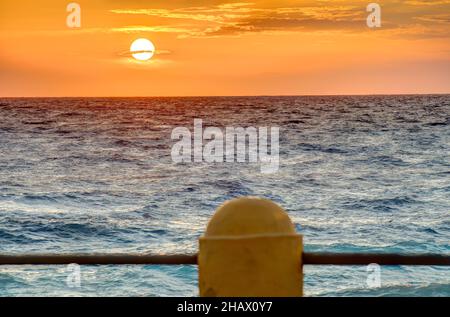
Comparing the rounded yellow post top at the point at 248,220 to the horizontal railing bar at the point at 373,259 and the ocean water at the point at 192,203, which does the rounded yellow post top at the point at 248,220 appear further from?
the ocean water at the point at 192,203

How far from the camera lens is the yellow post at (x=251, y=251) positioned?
3064 millimetres

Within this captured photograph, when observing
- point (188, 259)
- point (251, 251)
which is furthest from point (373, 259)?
point (188, 259)

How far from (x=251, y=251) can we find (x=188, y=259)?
12.9 inches

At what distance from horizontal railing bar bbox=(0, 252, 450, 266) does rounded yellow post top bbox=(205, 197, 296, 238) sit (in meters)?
0.19

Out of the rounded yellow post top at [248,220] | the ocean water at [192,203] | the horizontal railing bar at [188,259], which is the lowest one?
the ocean water at [192,203]

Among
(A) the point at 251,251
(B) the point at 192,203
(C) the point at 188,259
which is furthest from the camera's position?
(B) the point at 192,203

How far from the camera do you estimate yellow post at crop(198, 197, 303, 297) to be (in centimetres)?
306

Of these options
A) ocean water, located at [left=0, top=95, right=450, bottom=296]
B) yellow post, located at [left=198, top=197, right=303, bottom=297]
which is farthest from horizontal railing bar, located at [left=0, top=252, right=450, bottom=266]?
ocean water, located at [left=0, top=95, right=450, bottom=296]

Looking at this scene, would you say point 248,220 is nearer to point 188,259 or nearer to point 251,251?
point 251,251

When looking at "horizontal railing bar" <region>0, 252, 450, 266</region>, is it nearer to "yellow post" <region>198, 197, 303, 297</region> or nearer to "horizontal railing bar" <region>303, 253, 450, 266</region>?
"horizontal railing bar" <region>303, 253, 450, 266</region>

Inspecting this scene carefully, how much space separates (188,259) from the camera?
3.22 meters

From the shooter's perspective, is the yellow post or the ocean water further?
the ocean water

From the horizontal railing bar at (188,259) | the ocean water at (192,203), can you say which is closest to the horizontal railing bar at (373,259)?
the horizontal railing bar at (188,259)
